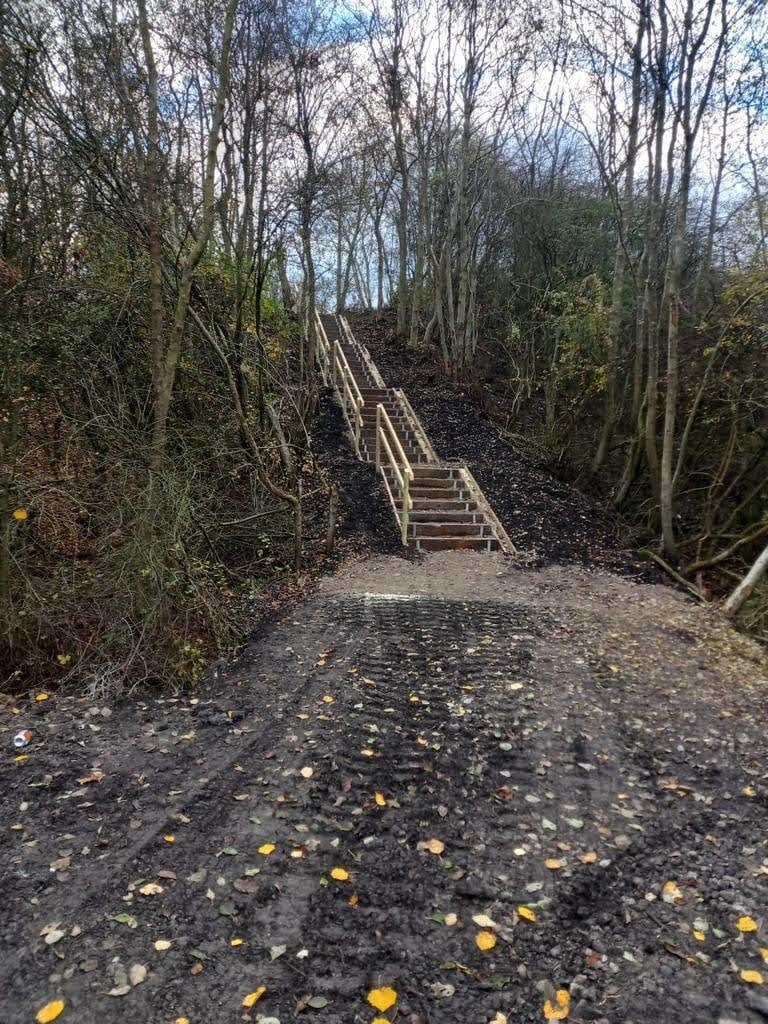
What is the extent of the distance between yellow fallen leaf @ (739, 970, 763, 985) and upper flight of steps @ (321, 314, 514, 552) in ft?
23.4

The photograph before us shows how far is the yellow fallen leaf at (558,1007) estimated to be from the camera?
2.27m

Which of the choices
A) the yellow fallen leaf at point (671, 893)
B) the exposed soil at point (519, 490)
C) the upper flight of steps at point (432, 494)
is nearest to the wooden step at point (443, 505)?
the upper flight of steps at point (432, 494)

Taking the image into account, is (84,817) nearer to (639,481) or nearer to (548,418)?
(639,481)

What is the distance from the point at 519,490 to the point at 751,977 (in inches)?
367

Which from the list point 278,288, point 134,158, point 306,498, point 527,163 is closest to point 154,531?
point 134,158

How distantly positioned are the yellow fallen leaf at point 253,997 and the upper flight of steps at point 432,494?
7.39 meters

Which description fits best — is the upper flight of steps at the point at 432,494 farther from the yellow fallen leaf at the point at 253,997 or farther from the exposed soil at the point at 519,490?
the yellow fallen leaf at the point at 253,997

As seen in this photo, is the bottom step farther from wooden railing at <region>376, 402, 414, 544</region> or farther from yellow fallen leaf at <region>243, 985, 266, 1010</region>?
yellow fallen leaf at <region>243, 985, 266, 1010</region>

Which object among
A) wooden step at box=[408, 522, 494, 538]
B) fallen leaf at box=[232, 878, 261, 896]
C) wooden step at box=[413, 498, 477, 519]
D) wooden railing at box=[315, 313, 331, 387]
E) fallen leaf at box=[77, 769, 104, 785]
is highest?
wooden railing at box=[315, 313, 331, 387]

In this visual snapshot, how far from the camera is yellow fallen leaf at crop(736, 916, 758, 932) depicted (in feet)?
8.62

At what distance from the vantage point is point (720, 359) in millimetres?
11117

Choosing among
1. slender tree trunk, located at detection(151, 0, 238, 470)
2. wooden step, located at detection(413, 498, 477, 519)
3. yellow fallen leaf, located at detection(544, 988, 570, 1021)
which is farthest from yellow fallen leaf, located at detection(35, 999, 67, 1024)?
wooden step, located at detection(413, 498, 477, 519)

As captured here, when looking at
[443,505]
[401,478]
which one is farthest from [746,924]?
[443,505]

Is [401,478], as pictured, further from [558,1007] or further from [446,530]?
[558,1007]
